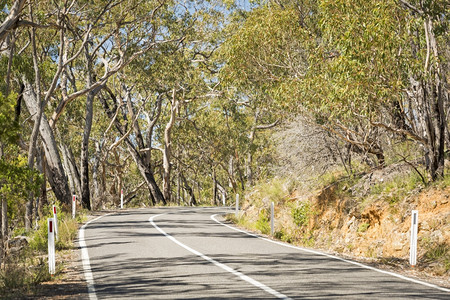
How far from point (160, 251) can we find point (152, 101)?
95.1ft

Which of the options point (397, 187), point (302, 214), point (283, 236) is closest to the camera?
point (397, 187)

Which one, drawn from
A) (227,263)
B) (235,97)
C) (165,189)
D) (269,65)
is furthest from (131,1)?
(165,189)

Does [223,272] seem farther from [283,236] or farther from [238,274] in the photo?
[283,236]

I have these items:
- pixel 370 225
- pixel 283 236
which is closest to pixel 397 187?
pixel 370 225

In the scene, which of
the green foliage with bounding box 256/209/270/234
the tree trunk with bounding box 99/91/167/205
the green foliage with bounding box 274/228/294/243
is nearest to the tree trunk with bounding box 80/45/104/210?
the tree trunk with bounding box 99/91/167/205

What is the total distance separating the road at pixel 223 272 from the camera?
7574 mm

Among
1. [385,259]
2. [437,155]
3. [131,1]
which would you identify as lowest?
[385,259]

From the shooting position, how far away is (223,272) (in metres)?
9.38

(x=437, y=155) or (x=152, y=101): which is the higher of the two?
(x=152, y=101)

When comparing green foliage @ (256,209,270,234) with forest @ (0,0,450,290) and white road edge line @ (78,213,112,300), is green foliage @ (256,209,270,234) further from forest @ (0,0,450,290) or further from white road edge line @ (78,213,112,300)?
white road edge line @ (78,213,112,300)

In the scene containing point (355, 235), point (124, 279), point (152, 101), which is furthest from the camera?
point (152, 101)

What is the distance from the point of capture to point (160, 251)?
12.3 m

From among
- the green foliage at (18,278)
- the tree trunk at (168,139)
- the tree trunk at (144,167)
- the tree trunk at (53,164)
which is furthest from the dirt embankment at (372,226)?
the tree trunk at (168,139)

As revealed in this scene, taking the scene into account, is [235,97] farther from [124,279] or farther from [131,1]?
[124,279]
